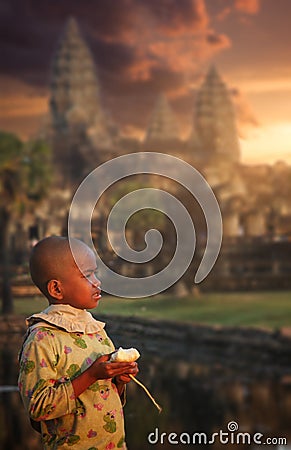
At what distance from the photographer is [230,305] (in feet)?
13.0

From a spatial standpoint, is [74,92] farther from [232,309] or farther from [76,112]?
[232,309]

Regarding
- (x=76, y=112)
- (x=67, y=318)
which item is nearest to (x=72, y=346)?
(x=67, y=318)

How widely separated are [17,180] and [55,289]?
303 centimetres

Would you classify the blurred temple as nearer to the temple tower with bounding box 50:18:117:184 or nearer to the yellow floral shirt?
the temple tower with bounding box 50:18:117:184

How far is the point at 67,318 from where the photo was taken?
4.06 feet

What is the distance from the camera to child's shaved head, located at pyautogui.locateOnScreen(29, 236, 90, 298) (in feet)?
4.06

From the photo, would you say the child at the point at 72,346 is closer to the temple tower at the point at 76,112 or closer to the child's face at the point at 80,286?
Result: the child's face at the point at 80,286

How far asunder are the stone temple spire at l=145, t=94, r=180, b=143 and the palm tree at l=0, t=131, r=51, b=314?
500 millimetres

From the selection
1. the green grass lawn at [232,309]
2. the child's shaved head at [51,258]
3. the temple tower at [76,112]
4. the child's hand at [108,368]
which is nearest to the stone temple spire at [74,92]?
the temple tower at [76,112]

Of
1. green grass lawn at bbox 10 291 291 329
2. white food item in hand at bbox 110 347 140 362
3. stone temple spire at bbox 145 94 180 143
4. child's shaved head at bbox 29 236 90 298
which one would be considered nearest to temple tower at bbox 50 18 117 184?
stone temple spire at bbox 145 94 180 143

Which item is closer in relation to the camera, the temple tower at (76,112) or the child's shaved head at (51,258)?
the child's shaved head at (51,258)

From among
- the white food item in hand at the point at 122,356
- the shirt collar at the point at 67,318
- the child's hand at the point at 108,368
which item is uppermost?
the shirt collar at the point at 67,318

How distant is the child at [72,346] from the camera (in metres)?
1.21

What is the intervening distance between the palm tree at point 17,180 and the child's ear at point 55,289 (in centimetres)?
277
